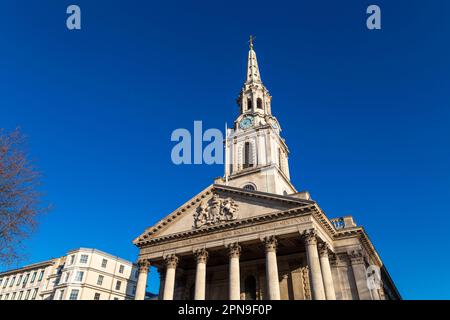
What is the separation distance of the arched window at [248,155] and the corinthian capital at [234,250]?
15.9 metres

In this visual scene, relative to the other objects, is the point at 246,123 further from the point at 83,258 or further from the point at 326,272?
the point at 83,258

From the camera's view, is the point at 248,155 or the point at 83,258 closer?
the point at 248,155

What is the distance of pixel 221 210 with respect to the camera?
30.8 m

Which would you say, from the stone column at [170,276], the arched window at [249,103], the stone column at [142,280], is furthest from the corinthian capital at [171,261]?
the arched window at [249,103]

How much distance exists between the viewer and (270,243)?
2653 centimetres

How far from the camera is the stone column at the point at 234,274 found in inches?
1003

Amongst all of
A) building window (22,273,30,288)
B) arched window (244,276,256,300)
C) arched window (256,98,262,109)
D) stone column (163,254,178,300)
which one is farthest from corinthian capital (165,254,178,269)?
building window (22,273,30,288)

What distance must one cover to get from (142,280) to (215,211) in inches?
370

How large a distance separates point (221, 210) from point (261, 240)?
5.29 m

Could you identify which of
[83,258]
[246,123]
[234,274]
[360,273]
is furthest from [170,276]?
[83,258]

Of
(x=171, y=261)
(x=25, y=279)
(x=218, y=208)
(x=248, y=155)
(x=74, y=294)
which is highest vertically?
(x=248, y=155)
